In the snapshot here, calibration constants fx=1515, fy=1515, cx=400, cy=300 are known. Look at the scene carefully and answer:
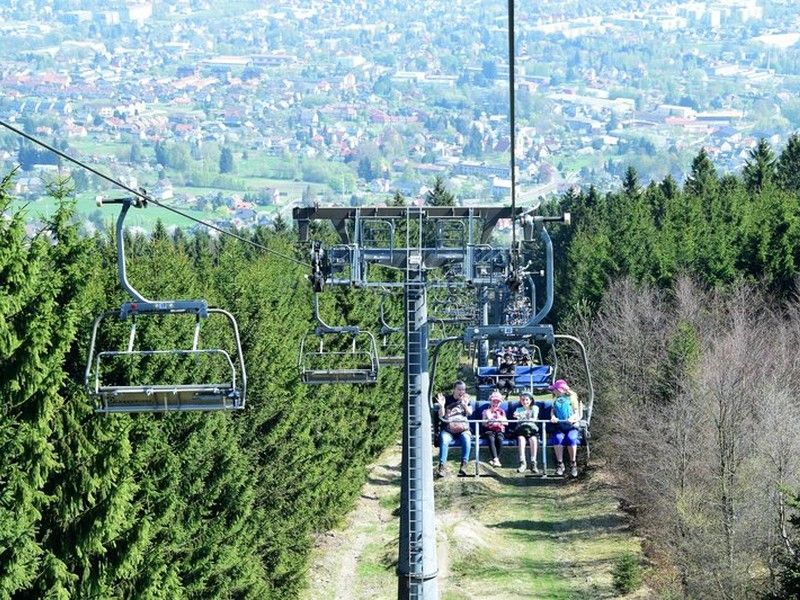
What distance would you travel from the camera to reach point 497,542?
135 feet

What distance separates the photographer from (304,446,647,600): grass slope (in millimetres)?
37031

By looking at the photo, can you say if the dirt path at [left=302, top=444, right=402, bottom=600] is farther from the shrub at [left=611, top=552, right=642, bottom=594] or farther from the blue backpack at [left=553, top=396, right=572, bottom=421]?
the blue backpack at [left=553, top=396, right=572, bottom=421]

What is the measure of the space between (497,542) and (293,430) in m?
10.1

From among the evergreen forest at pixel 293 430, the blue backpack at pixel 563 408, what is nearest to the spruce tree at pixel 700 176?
the evergreen forest at pixel 293 430

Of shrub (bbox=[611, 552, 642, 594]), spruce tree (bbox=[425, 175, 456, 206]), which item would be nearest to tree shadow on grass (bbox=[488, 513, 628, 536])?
shrub (bbox=[611, 552, 642, 594])

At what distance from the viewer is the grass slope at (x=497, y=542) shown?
121 feet

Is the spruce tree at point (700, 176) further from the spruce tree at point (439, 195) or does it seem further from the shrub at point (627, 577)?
the shrub at point (627, 577)

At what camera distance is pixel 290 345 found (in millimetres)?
33906

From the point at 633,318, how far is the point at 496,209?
102 ft

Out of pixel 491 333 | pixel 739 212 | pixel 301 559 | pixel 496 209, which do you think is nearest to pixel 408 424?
pixel 491 333

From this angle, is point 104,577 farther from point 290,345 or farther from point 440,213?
point 290,345

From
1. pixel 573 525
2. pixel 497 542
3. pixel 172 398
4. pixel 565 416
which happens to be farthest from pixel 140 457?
pixel 573 525

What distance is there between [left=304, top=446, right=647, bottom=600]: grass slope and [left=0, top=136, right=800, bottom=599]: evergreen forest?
1047 mm

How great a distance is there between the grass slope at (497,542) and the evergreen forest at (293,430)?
105 centimetres
